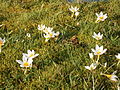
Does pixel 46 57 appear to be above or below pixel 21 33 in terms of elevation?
below

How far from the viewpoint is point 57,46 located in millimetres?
4340

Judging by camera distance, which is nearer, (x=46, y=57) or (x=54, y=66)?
(x=54, y=66)

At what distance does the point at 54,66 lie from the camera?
3729mm

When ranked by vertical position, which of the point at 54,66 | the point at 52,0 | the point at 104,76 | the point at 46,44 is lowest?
the point at 104,76

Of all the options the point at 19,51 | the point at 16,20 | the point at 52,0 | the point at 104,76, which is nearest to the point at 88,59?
the point at 104,76

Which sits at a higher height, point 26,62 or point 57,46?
point 57,46

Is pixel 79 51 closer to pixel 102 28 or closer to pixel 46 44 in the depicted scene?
pixel 46 44

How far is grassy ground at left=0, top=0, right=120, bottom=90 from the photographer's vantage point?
135 inches

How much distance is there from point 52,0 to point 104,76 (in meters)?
3.84

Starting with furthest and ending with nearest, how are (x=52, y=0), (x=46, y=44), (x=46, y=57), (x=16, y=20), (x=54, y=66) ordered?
(x=52, y=0), (x=16, y=20), (x=46, y=44), (x=46, y=57), (x=54, y=66)

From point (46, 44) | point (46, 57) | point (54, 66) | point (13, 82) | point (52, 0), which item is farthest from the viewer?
point (52, 0)

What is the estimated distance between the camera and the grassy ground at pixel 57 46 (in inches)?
135

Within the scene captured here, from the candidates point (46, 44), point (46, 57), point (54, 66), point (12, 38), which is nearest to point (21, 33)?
point (12, 38)

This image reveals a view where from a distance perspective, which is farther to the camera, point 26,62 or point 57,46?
point 57,46
